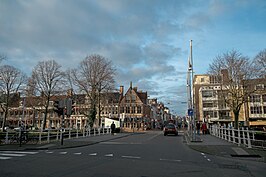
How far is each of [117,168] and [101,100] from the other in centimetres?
3527

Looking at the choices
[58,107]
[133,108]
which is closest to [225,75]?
[58,107]

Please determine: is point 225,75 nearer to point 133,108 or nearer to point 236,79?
point 236,79

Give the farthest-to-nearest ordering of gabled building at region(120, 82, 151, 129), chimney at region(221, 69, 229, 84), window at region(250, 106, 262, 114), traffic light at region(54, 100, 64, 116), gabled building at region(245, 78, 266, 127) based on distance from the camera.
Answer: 1. gabled building at region(120, 82, 151, 129)
2. window at region(250, 106, 262, 114)
3. gabled building at region(245, 78, 266, 127)
4. chimney at region(221, 69, 229, 84)
5. traffic light at region(54, 100, 64, 116)

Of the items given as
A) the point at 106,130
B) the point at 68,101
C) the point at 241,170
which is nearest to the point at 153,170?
the point at 241,170

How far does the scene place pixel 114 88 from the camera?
43344mm

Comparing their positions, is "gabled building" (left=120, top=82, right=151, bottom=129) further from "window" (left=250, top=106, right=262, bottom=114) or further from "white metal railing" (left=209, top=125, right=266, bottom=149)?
"white metal railing" (left=209, top=125, right=266, bottom=149)

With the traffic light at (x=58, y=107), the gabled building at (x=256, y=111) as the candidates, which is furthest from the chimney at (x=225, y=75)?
the gabled building at (x=256, y=111)

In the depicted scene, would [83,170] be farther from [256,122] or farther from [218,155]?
[256,122]

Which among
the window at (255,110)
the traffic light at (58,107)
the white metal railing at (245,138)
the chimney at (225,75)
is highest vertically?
the chimney at (225,75)

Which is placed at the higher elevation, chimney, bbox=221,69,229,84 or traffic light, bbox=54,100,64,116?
→ chimney, bbox=221,69,229,84

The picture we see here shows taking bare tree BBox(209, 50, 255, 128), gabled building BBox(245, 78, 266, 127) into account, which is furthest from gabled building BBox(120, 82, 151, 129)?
bare tree BBox(209, 50, 255, 128)

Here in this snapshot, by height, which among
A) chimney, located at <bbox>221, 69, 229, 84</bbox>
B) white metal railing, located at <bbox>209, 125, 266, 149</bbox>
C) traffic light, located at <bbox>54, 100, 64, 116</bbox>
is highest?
chimney, located at <bbox>221, 69, 229, 84</bbox>

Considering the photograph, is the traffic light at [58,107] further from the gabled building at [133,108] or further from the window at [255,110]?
the window at [255,110]

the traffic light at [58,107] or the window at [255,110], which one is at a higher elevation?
the window at [255,110]
